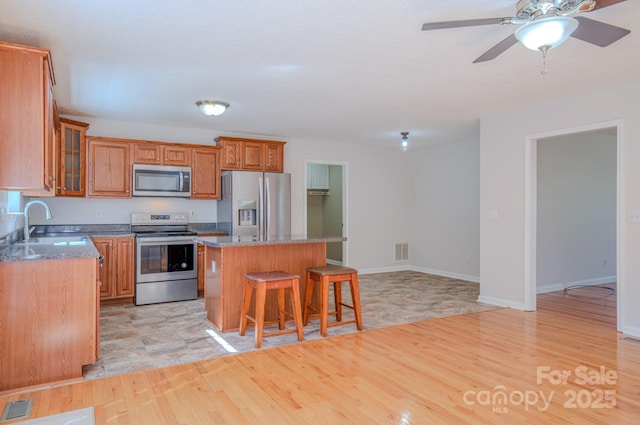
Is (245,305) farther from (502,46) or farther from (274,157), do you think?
(274,157)

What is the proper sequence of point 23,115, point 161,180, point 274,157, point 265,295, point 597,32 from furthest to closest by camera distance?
point 274,157
point 161,180
point 265,295
point 23,115
point 597,32

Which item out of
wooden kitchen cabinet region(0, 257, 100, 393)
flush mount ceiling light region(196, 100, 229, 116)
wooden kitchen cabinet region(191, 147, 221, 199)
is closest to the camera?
wooden kitchen cabinet region(0, 257, 100, 393)

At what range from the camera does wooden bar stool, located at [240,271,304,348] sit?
11.5 ft

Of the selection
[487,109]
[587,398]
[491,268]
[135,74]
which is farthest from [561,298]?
[135,74]

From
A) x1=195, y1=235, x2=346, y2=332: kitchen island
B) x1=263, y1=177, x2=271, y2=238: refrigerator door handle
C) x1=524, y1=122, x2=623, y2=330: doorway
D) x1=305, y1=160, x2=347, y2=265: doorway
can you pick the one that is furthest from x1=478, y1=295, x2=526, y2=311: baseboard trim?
x1=305, y1=160, x2=347, y2=265: doorway

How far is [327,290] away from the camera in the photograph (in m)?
3.81

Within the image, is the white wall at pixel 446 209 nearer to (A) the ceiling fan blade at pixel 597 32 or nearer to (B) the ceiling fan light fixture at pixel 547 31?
(A) the ceiling fan blade at pixel 597 32

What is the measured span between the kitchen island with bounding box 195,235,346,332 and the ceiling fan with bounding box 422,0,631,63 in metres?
2.49

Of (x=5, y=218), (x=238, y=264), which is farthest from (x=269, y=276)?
(x=5, y=218)

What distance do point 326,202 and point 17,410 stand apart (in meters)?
6.81

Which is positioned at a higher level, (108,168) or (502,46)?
(502,46)

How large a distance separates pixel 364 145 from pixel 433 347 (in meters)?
4.72

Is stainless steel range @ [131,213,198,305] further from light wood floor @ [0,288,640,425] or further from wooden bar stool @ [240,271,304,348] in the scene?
light wood floor @ [0,288,640,425]

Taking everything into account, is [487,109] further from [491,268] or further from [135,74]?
[135,74]
